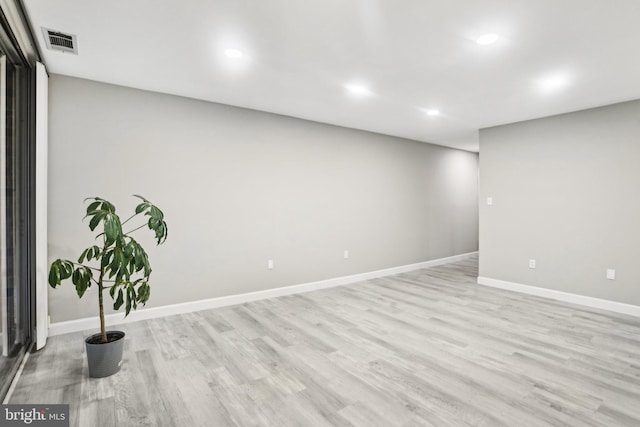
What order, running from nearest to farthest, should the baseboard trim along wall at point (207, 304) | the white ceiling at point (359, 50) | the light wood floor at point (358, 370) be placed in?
1. the light wood floor at point (358, 370)
2. the white ceiling at point (359, 50)
3. the baseboard trim along wall at point (207, 304)

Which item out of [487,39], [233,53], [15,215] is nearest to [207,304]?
[15,215]

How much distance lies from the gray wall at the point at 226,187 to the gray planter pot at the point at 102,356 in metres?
1.14

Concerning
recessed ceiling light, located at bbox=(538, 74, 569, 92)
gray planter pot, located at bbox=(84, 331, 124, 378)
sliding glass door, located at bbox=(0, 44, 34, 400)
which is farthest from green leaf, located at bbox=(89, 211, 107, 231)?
recessed ceiling light, located at bbox=(538, 74, 569, 92)

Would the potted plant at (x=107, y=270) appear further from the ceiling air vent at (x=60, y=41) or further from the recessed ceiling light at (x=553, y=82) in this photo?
the recessed ceiling light at (x=553, y=82)

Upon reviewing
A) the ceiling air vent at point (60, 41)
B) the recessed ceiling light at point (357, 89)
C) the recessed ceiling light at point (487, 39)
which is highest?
the recessed ceiling light at point (357, 89)

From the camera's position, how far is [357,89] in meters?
3.55

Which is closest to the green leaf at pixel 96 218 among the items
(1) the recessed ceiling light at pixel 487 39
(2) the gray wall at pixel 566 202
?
(1) the recessed ceiling light at pixel 487 39

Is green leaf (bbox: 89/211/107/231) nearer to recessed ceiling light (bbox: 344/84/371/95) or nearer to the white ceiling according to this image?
the white ceiling

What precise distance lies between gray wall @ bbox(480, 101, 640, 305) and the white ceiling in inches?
17.9

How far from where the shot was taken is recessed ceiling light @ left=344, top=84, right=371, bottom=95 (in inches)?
136

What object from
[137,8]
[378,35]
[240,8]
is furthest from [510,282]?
[137,8]

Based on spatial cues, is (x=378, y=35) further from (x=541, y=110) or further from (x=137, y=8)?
(x=541, y=110)

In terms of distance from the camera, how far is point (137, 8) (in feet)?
6.92

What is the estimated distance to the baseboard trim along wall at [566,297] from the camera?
3889mm
